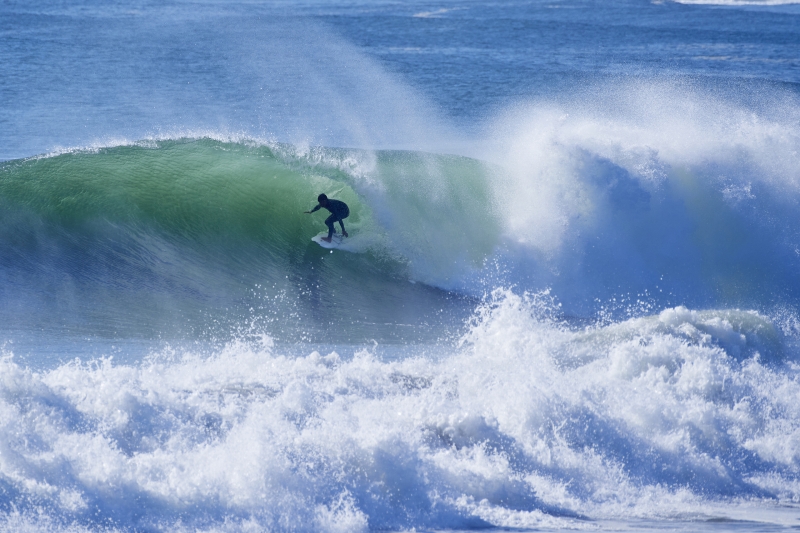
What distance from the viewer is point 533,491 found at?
6.09 m

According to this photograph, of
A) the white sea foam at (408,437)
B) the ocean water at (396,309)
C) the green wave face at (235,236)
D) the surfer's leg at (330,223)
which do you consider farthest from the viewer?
the surfer's leg at (330,223)

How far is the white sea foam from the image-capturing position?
18.1 ft

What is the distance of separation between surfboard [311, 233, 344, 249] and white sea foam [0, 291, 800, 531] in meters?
2.97

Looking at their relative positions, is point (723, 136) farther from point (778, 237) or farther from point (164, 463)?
point (164, 463)

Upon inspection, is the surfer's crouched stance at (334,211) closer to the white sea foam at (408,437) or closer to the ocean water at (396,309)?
the ocean water at (396,309)

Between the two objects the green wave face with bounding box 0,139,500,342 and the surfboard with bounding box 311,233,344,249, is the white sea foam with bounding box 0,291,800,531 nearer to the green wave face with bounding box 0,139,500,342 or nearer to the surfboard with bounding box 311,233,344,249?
the green wave face with bounding box 0,139,500,342

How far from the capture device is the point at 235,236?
1162 cm

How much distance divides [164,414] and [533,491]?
2611 millimetres

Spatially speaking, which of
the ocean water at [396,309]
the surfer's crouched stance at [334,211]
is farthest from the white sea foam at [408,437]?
the surfer's crouched stance at [334,211]

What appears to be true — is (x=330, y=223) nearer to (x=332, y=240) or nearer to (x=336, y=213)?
(x=336, y=213)

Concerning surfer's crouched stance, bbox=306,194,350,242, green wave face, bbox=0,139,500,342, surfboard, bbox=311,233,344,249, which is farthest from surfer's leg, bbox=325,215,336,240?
green wave face, bbox=0,139,500,342

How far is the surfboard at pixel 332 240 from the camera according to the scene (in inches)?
443

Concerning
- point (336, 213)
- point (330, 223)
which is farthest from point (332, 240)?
point (336, 213)

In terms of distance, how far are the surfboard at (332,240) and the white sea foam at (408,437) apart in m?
2.97
